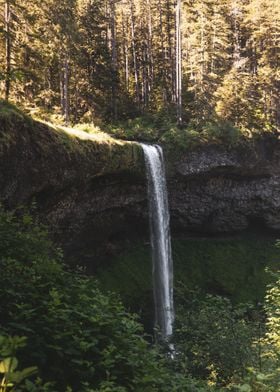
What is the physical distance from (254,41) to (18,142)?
30383 millimetres

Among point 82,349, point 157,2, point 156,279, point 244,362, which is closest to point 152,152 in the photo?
point 156,279

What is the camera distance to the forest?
575 cm

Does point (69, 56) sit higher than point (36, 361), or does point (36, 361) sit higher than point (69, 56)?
point (69, 56)

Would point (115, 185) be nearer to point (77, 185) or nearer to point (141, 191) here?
point (141, 191)

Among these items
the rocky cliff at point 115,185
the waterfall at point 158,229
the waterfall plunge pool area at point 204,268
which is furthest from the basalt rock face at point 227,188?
the waterfall at point 158,229

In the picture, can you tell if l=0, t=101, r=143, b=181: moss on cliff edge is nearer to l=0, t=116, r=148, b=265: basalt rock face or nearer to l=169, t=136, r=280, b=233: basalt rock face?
l=0, t=116, r=148, b=265: basalt rock face

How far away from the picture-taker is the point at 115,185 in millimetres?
A: 21641

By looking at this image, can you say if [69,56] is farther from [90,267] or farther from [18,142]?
[18,142]

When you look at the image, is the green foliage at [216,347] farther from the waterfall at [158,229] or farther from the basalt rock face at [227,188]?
the basalt rock face at [227,188]

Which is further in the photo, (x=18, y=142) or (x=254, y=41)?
(x=254, y=41)

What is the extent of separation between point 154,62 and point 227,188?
695 inches

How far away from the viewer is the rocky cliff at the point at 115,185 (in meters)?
13.7

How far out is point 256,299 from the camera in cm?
2714

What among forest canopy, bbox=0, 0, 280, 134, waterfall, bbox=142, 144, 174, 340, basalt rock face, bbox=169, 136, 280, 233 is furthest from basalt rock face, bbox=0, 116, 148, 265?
forest canopy, bbox=0, 0, 280, 134
